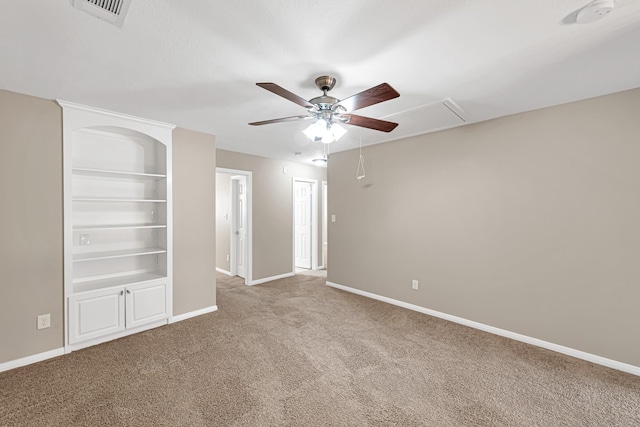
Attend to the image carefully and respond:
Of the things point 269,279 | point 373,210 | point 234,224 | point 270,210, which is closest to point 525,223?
point 373,210

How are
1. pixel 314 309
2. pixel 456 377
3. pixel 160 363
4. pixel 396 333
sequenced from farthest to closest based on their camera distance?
pixel 314 309, pixel 396 333, pixel 160 363, pixel 456 377

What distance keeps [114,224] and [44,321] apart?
113 cm

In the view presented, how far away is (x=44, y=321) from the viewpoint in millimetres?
2605

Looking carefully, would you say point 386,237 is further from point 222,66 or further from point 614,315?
point 222,66

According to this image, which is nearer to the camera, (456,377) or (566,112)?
(456,377)

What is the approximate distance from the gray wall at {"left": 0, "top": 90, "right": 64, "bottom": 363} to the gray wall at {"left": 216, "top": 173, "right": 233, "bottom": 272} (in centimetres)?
312

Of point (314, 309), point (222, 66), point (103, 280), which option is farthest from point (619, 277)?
point (103, 280)

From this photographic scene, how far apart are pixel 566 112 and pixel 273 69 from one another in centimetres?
282

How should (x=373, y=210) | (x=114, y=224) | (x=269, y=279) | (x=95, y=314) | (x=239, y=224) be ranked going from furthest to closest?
(x=239, y=224)
(x=269, y=279)
(x=373, y=210)
(x=114, y=224)
(x=95, y=314)

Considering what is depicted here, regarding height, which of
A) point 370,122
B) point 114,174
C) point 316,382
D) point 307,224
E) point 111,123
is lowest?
point 316,382

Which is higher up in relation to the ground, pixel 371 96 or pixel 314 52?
pixel 314 52

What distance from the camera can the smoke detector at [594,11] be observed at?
4.56ft

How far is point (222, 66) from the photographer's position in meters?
1.98

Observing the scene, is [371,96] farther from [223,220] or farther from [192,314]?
A: [223,220]
